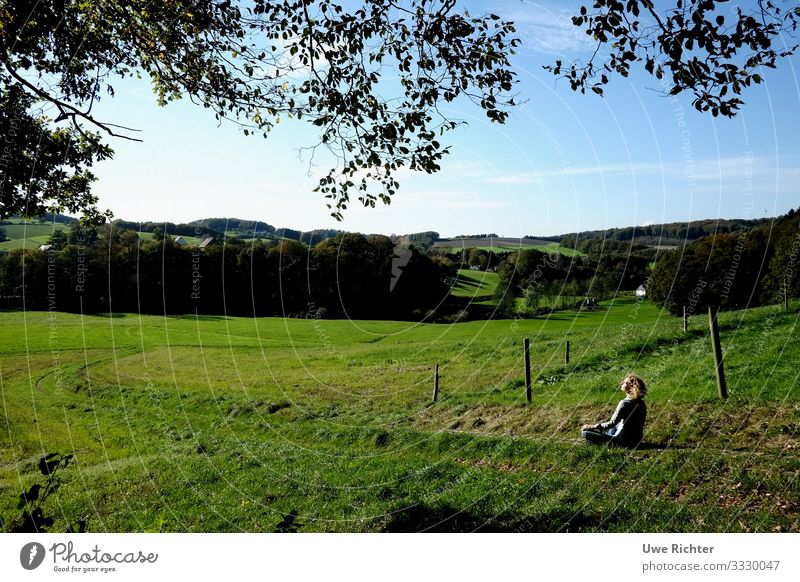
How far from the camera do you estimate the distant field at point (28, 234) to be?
9008mm

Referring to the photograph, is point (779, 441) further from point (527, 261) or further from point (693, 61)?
point (527, 261)

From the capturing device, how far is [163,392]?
815 inches

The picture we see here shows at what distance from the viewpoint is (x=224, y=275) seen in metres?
15.8

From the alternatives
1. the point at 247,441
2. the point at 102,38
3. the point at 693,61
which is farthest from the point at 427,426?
the point at 102,38

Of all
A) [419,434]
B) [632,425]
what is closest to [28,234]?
[419,434]

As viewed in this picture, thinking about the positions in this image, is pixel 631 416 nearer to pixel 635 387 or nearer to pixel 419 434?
pixel 635 387

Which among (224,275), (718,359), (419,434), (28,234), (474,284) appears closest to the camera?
(28,234)

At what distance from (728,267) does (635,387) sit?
38.3ft

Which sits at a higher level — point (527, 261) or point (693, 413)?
point (527, 261)

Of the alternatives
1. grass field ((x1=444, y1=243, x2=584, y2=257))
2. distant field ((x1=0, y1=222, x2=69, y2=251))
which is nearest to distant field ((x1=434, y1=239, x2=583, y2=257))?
grass field ((x1=444, y1=243, x2=584, y2=257))

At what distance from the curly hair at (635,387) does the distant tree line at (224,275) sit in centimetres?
655

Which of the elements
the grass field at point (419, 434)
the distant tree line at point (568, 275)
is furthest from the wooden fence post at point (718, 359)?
the distant tree line at point (568, 275)

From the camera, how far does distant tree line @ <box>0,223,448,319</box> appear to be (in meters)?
10.4

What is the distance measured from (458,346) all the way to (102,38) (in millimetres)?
20118
